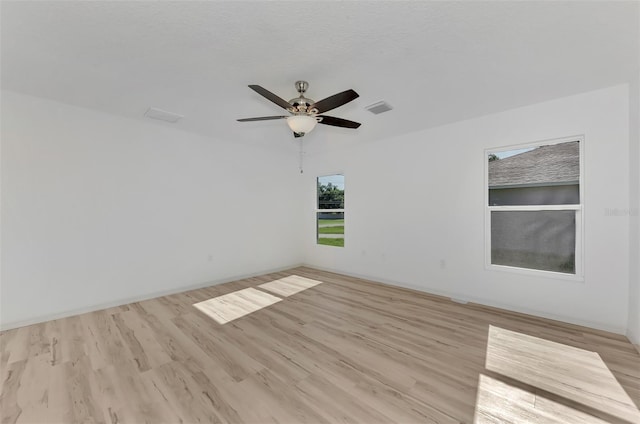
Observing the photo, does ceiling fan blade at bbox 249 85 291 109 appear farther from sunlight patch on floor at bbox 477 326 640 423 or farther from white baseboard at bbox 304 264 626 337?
white baseboard at bbox 304 264 626 337

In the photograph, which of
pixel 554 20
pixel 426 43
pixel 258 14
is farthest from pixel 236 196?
pixel 554 20

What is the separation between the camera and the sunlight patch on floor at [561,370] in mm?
1789

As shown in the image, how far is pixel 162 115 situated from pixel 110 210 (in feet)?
5.06

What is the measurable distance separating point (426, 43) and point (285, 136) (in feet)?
10.1

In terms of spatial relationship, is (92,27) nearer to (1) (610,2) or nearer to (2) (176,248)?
(2) (176,248)

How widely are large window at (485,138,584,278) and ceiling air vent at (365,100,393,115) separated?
1.63 meters

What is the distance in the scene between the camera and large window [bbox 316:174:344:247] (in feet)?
18.6

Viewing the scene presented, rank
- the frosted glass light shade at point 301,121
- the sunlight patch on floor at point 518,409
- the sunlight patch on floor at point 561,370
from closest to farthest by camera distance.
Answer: the sunlight patch on floor at point 518,409
the sunlight patch on floor at point 561,370
the frosted glass light shade at point 301,121

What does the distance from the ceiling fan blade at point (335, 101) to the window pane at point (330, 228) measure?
3.26 metres

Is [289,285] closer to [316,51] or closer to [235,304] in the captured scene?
[235,304]

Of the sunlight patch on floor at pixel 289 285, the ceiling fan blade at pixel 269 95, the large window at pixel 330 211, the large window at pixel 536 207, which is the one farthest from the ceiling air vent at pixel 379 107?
the sunlight patch on floor at pixel 289 285

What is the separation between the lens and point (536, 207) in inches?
132

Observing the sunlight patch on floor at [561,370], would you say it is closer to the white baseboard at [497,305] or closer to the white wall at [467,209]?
the white baseboard at [497,305]

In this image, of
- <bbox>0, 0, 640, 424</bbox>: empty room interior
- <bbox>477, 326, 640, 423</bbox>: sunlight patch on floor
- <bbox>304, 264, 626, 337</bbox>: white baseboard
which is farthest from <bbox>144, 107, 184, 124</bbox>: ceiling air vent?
<bbox>477, 326, 640, 423</bbox>: sunlight patch on floor
